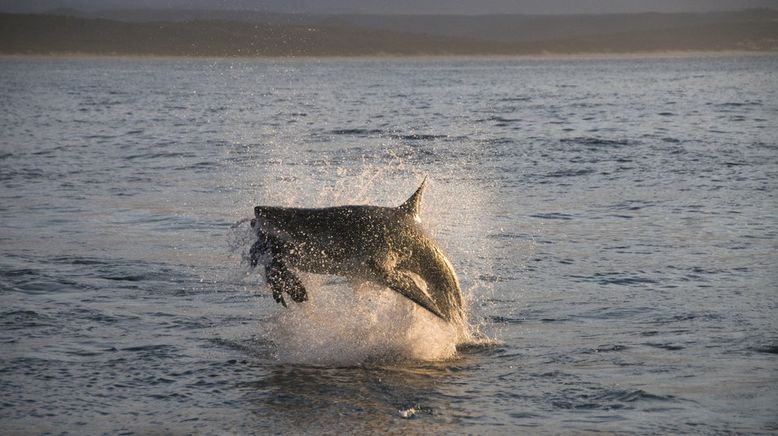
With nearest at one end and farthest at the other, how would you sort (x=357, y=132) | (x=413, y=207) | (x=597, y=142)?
(x=413, y=207), (x=597, y=142), (x=357, y=132)

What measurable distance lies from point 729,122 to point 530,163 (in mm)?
17415

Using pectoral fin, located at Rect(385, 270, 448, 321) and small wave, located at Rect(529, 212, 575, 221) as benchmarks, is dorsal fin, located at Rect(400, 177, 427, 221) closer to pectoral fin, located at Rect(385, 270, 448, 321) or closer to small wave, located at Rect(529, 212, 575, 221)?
pectoral fin, located at Rect(385, 270, 448, 321)

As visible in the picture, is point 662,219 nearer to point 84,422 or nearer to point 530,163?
point 530,163

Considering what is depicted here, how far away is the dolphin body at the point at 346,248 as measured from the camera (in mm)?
9906

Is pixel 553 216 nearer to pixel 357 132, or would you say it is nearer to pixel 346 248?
pixel 346 248

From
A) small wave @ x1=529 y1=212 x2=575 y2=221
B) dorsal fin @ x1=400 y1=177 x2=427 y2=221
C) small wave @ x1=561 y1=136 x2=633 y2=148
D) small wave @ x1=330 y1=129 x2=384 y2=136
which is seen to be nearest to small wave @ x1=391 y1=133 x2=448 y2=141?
small wave @ x1=330 y1=129 x2=384 y2=136

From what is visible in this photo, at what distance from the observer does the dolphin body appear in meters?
9.91

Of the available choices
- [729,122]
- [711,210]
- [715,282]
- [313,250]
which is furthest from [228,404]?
[729,122]

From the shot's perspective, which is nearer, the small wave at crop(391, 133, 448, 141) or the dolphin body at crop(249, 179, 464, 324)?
the dolphin body at crop(249, 179, 464, 324)

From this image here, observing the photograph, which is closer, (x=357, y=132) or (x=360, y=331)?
(x=360, y=331)

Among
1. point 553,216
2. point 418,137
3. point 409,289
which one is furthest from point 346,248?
point 418,137

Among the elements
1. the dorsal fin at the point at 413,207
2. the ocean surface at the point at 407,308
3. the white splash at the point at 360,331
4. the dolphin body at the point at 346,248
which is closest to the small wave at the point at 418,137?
the ocean surface at the point at 407,308

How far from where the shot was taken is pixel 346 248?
397 inches

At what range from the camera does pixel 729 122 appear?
42406mm
